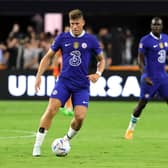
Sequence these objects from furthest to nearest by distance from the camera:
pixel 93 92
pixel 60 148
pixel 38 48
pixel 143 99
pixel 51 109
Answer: pixel 38 48
pixel 93 92
pixel 143 99
pixel 60 148
pixel 51 109

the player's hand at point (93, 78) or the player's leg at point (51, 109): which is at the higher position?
the player's hand at point (93, 78)

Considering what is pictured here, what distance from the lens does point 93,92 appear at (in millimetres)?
27359

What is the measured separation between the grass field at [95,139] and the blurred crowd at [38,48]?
303 cm

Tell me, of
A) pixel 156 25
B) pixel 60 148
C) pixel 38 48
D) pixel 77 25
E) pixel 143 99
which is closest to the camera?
pixel 77 25

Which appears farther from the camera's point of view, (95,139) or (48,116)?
(95,139)

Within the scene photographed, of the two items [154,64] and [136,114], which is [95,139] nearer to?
[136,114]

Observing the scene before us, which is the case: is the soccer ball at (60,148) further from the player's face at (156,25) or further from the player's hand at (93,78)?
the player's face at (156,25)

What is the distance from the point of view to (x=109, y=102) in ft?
89.8

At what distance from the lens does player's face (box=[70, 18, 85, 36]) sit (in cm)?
1303

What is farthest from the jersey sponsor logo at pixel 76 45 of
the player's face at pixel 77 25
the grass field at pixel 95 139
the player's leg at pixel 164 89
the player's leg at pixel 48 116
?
the player's leg at pixel 164 89

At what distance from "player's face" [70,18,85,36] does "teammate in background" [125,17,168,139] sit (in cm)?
353

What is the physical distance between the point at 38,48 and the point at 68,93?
15.3 m

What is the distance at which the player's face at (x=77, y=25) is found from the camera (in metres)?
13.0

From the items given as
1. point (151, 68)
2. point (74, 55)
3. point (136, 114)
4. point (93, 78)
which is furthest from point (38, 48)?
point (93, 78)
